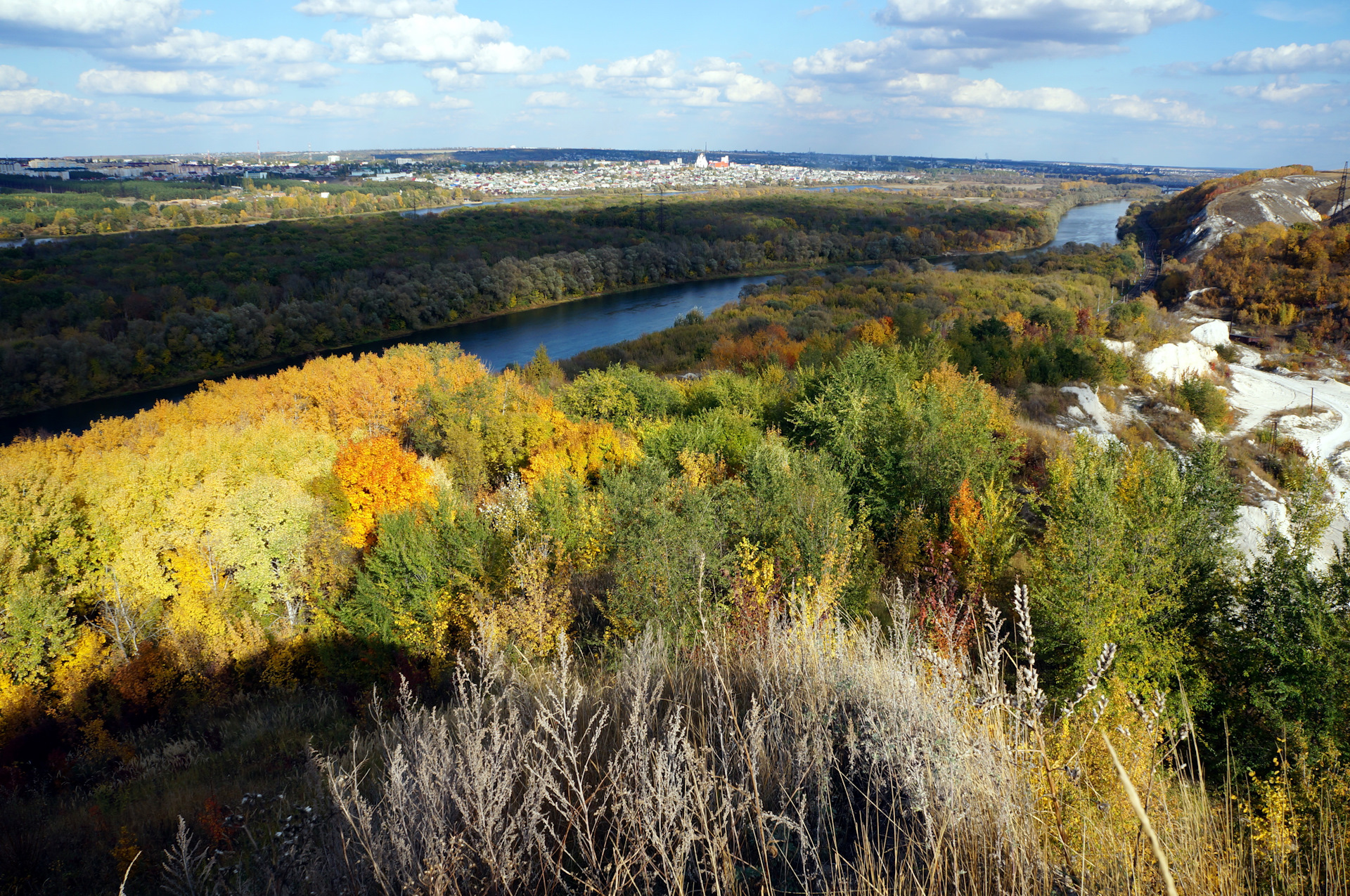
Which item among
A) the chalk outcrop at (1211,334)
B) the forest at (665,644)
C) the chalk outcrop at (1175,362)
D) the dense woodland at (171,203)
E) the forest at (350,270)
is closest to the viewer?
the forest at (665,644)

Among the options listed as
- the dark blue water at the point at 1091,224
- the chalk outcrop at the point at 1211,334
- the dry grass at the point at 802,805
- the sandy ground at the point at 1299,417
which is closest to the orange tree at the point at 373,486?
the dry grass at the point at 802,805

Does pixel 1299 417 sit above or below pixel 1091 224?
below

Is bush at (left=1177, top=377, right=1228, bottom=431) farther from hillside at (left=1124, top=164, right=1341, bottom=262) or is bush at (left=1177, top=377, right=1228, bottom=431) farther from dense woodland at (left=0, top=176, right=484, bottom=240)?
dense woodland at (left=0, top=176, right=484, bottom=240)

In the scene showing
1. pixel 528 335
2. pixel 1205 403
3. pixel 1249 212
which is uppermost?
pixel 1249 212

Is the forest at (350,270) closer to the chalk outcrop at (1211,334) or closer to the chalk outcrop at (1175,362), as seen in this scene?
the chalk outcrop at (1175,362)

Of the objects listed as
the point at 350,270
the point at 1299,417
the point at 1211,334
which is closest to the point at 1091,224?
the point at 1211,334

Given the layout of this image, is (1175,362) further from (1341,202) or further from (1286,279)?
(1341,202)

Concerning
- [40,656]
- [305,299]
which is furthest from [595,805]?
[305,299]
